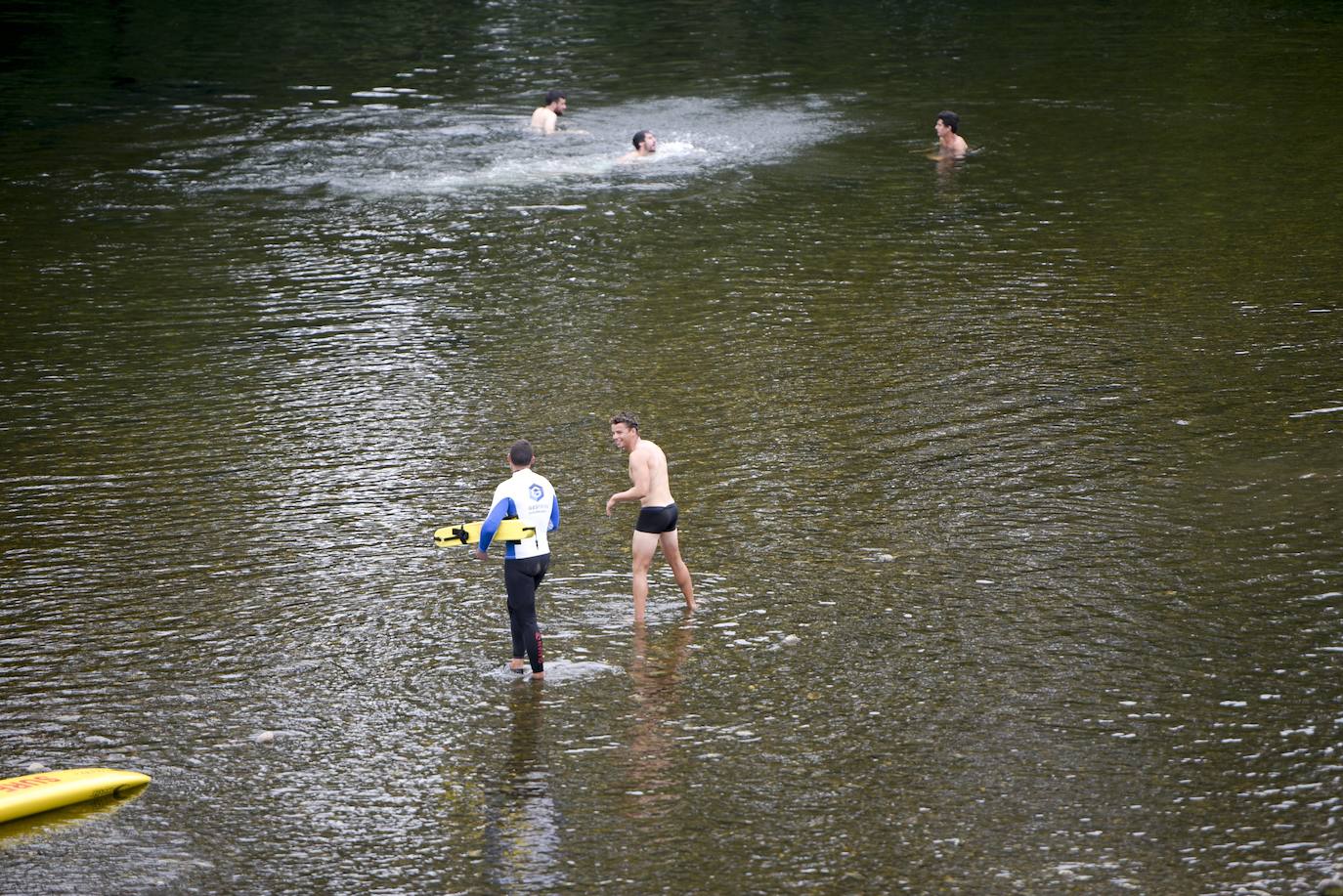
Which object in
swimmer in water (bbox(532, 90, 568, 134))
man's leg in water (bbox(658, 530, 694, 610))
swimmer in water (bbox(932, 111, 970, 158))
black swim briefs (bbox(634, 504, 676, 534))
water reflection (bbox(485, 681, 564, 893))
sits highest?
swimmer in water (bbox(532, 90, 568, 134))

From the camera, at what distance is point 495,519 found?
1109cm

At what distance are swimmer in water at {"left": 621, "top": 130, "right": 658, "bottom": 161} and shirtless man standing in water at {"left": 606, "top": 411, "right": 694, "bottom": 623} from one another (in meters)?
16.2

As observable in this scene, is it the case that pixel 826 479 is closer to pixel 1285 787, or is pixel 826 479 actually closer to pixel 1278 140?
pixel 1285 787

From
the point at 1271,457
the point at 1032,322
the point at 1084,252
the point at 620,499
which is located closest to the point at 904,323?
the point at 1032,322

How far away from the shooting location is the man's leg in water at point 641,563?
1203cm

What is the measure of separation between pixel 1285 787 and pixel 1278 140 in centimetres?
2058

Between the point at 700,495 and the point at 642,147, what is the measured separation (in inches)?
574

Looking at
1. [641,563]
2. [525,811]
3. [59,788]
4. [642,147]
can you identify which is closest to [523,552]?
[641,563]

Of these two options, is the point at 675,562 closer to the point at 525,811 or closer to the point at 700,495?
the point at 700,495

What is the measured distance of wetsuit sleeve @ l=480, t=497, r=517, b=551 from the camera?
1106 centimetres

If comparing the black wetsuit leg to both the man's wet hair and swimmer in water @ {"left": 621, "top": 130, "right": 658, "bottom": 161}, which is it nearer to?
the man's wet hair

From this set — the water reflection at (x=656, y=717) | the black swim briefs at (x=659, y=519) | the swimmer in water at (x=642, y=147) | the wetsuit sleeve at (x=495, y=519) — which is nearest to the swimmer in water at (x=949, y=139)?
the swimmer in water at (x=642, y=147)

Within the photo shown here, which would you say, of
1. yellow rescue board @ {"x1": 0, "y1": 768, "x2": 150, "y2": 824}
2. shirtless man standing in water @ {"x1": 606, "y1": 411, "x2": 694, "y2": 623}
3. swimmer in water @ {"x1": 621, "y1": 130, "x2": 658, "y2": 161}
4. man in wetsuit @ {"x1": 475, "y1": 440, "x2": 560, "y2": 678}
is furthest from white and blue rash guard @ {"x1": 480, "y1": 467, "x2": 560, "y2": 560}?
swimmer in water @ {"x1": 621, "y1": 130, "x2": 658, "y2": 161}

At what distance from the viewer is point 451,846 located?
9.21 metres
